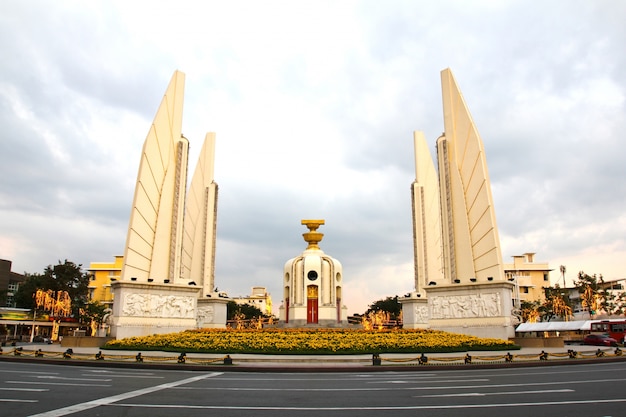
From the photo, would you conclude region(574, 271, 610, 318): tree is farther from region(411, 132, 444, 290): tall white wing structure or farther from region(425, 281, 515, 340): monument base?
region(425, 281, 515, 340): monument base

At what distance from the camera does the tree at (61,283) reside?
5450 centimetres

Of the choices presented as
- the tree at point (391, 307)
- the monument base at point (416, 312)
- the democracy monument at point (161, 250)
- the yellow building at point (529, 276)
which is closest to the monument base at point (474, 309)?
the monument base at point (416, 312)

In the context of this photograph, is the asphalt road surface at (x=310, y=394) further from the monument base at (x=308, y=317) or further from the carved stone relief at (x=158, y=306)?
the monument base at (x=308, y=317)

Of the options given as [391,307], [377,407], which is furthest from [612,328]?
[391,307]

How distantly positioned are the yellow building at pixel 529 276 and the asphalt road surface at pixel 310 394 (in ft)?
192

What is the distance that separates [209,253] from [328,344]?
22.0m

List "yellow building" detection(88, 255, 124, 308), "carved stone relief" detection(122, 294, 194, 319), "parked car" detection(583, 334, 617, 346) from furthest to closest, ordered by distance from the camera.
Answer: "yellow building" detection(88, 255, 124, 308) < "parked car" detection(583, 334, 617, 346) < "carved stone relief" detection(122, 294, 194, 319)

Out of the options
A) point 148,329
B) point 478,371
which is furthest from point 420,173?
point 478,371

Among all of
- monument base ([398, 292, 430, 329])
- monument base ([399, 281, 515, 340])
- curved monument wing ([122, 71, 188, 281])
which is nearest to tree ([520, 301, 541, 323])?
monument base ([398, 292, 430, 329])

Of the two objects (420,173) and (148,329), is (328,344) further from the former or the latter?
(420,173)

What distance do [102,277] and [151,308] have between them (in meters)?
54.0

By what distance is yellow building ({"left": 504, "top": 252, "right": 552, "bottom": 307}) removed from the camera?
66.1m

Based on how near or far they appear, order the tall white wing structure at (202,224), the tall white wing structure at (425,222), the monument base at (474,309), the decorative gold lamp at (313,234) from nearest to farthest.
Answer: the monument base at (474,309) → the tall white wing structure at (425,222) → the tall white wing structure at (202,224) → the decorative gold lamp at (313,234)

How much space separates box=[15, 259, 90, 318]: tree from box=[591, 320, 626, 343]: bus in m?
53.6
